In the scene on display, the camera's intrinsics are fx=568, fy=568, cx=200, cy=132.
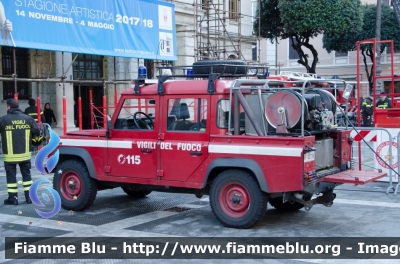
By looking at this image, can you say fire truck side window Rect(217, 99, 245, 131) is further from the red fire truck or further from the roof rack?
the roof rack

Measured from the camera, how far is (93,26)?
18.5m

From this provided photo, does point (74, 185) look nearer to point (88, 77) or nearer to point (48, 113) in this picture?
point (48, 113)

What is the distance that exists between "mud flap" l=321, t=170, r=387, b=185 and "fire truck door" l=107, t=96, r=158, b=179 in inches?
100

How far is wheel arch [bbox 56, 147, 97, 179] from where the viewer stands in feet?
29.2

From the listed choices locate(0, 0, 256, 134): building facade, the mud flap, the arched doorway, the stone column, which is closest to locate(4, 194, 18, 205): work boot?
the mud flap

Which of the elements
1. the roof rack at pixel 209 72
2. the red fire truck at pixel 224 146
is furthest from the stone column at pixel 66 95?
the roof rack at pixel 209 72

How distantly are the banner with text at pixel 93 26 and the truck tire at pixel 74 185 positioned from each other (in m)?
6.89

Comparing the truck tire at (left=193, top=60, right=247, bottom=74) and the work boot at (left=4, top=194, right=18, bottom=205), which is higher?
the truck tire at (left=193, top=60, right=247, bottom=74)

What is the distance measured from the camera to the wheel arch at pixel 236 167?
7.50 m

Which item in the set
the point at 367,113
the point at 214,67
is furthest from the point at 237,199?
the point at 367,113

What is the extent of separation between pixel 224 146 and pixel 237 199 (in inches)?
29.3

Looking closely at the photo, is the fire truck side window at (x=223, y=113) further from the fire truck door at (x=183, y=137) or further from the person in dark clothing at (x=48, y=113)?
the person in dark clothing at (x=48, y=113)

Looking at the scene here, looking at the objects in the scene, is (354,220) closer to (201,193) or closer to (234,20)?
(201,193)

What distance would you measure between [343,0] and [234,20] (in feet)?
19.8
